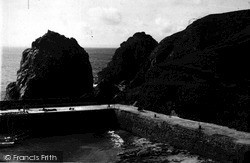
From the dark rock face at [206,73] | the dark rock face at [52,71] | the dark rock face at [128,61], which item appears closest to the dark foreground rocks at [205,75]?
the dark rock face at [206,73]

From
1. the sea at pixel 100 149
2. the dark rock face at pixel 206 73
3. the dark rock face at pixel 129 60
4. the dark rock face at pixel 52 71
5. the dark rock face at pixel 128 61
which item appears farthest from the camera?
the dark rock face at pixel 129 60

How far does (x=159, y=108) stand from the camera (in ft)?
107

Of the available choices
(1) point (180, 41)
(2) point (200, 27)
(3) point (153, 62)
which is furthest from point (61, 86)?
(2) point (200, 27)

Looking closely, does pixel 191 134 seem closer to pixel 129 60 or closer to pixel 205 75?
pixel 205 75

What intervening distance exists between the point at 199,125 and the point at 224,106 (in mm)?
5793

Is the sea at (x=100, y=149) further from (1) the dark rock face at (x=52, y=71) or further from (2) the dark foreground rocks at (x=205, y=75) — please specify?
(1) the dark rock face at (x=52, y=71)

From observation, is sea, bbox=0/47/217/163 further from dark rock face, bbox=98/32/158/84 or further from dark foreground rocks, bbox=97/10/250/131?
dark rock face, bbox=98/32/158/84

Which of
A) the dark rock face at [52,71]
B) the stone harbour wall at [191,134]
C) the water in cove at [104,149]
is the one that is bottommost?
the water in cove at [104,149]

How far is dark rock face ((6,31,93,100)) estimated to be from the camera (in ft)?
150

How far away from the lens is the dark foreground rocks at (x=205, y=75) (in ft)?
92.4

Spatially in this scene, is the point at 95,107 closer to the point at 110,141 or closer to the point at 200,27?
the point at 110,141

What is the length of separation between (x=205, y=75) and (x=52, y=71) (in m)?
25.4

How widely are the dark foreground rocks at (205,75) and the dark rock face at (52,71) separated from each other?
512 inches

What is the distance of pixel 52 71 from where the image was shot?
48.3 m
